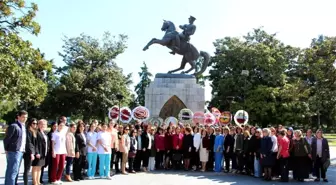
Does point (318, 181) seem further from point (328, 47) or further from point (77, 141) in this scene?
point (328, 47)

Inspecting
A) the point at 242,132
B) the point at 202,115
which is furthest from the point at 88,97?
the point at 242,132

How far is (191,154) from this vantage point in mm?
13023

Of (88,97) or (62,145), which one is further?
(88,97)

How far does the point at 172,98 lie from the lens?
20062 millimetres

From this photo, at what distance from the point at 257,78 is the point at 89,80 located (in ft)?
58.6

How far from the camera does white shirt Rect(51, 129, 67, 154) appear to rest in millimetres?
9172

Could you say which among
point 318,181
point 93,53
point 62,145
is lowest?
point 318,181

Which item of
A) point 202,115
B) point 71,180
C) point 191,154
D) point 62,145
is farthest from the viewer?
point 202,115

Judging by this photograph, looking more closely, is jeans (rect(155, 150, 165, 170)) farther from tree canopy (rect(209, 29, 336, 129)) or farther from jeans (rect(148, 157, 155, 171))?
tree canopy (rect(209, 29, 336, 129))

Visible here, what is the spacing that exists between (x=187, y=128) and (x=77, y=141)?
434cm

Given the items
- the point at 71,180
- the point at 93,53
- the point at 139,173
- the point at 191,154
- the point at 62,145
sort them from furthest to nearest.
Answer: the point at 93,53
the point at 191,154
the point at 139,173
the point at 71,180
the point at 62,145

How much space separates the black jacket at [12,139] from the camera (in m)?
7.54

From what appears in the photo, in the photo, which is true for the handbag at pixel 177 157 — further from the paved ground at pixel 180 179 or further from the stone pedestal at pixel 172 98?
the stone pedestal at pixel 172 98

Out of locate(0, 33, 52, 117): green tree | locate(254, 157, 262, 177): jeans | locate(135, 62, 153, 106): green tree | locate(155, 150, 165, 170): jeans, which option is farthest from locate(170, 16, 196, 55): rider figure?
locate(135, 62, 153, 106): green tree
